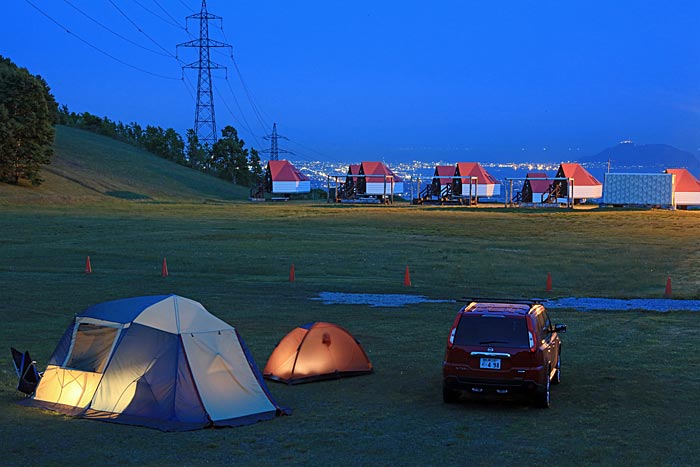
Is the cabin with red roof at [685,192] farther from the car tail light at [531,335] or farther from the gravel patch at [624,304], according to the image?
the car tail light at [531,335]

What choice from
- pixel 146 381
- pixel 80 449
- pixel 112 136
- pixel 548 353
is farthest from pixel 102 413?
pixel 112 136

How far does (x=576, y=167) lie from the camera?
339 ft

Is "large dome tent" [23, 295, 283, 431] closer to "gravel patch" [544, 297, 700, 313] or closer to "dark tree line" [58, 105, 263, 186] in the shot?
"gravel patch" [544, 297, 700, 313]

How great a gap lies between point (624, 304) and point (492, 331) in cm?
1551

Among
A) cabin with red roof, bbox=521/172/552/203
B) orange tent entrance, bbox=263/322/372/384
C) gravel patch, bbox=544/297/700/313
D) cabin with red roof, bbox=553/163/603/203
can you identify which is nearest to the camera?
orange tent entrance, bbox=263/322/372/384

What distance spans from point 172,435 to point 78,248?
31155 mm

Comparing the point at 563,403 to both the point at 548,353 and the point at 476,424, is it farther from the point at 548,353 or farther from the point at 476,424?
the point at 476,424

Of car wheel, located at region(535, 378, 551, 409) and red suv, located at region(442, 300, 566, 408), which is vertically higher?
red suv, located at region(442, 300, 566, 408)

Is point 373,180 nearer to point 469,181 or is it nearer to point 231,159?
point 469,181

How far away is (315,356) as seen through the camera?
17.3 m

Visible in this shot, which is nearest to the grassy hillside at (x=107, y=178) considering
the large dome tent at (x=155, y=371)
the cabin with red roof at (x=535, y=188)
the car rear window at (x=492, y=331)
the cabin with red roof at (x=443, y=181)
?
the cabin with red roof at (x=443, y=181)

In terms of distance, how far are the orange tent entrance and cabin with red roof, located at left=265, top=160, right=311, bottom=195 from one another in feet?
310

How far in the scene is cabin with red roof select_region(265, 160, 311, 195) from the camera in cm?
11200

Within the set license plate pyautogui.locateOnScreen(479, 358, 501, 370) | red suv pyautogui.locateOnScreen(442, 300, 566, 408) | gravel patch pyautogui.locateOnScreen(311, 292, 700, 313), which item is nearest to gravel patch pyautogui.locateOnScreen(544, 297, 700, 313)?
gravel patch pyautogui.locateOnScreen(311, 292, 700, 313)
